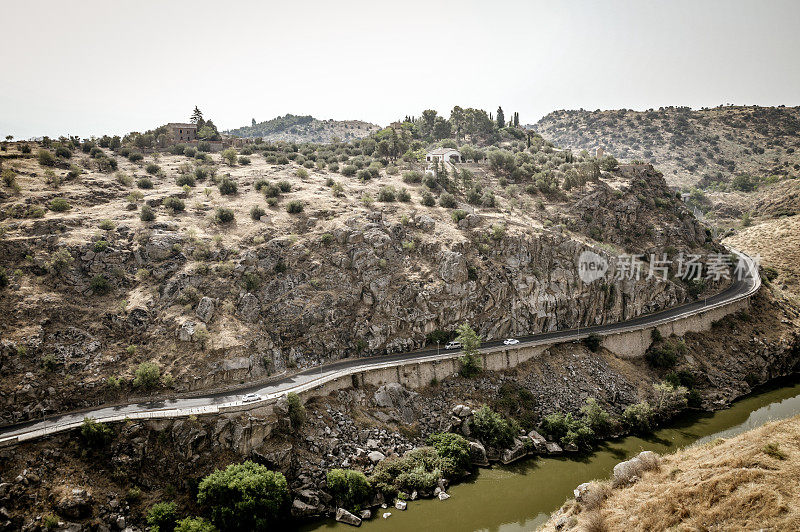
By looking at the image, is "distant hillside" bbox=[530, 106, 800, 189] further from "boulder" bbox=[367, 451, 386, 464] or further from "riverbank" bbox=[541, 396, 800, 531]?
"boulder" bbox=[367, 451, 386, 464]

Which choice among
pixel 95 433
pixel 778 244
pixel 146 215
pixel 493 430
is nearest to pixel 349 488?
pixel 493 430

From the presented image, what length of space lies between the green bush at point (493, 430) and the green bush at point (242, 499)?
16345mm

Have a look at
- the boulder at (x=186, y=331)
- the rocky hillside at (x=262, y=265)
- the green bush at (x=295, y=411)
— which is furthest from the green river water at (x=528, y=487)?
the boulder at (x=186, y=331)

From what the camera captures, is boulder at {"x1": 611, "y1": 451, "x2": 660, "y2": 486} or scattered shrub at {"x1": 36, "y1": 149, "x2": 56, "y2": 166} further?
scattered shrub at {"x1": 36, "y1": 149, "x2": 56, "y2": 166}

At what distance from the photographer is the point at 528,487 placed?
3133 cm

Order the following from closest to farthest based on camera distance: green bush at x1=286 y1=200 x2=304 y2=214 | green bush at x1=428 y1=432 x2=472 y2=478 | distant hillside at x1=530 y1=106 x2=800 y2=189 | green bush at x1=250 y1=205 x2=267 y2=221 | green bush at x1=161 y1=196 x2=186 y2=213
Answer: green bush at x1=428 y1=432 x2=472 y2=478 → green bush at x1=161 y1=196 x2=186 y2=213 → green bush at x1=250 y1=205 x2=267 y2=221 → green bush at x1=286 y1=200 x2=304 y2=214 → distant hillside at x1=530 y1=106 x2=800 y2=189

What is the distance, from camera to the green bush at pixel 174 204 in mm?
49619

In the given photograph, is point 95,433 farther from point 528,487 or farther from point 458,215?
point 458,215

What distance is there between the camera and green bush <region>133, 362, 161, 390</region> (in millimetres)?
31967

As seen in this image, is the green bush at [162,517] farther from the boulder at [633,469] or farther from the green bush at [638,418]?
the green bush at [638,418]

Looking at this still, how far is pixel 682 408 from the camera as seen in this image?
41.6m

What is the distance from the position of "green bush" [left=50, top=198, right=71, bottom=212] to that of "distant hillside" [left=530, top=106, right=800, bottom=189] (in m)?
132

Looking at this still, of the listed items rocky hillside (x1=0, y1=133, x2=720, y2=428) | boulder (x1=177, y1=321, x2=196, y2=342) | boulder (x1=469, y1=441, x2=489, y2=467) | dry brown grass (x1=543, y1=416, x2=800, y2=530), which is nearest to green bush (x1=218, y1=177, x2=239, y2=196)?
rocky hillside (x1=0, y1=133, x2=720, y2=428)

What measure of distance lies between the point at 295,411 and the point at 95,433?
1282cm
